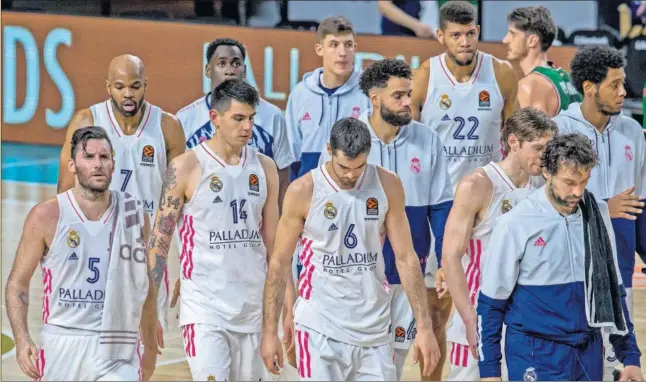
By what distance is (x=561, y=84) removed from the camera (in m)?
10.7

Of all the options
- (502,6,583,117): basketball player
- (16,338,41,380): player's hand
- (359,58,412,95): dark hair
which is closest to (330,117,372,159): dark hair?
(359,58,412,95): dark hair

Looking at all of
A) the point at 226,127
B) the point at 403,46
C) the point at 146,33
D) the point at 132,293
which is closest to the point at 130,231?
the point at 132,293

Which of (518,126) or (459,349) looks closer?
(518,126)

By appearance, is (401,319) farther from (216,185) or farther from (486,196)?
(216,185)

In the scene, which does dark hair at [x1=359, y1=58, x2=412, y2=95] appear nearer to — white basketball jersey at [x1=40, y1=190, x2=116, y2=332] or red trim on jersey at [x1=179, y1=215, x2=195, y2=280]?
red trim on jersey at [x1=179, y1=215, x2=195, y2=280]

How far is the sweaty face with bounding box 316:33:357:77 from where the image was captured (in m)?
10.4

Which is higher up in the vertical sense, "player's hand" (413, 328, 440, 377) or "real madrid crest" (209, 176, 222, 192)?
"real madrid crest" (209, 176, 222, 192)

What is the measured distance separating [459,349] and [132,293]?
2168mm

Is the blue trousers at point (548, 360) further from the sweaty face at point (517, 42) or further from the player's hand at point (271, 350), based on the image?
the sweaty face at point (517, 42)

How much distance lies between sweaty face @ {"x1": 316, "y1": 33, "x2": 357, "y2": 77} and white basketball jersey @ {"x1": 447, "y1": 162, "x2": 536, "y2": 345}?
2.09 meters

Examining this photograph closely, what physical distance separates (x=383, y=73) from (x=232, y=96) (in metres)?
1.12

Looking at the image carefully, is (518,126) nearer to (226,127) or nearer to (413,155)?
(413,155)

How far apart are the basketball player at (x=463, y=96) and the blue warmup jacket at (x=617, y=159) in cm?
96

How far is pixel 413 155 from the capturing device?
30.2 ft
